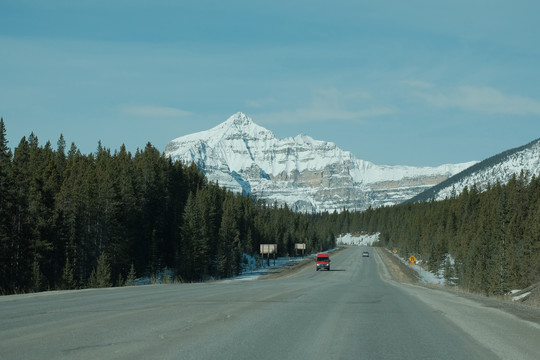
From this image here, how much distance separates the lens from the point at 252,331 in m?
9.81

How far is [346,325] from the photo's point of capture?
1105cm

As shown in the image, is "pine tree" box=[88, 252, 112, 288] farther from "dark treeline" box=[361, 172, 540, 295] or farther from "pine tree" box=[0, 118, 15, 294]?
"dark treeline" box=[361, 172, 540, 295]

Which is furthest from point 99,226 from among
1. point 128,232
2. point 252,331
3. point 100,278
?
point 252,331

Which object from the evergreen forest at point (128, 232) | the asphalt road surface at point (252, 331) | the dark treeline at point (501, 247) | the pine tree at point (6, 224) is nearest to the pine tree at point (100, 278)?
the evergreen forest at point (128, 232)

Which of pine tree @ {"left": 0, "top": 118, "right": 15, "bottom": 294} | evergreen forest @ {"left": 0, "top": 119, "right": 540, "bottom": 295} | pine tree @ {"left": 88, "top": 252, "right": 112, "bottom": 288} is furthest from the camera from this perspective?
evergreen forest @ {"left": 0, "top": 119, "right": 540, "bottom": 295}

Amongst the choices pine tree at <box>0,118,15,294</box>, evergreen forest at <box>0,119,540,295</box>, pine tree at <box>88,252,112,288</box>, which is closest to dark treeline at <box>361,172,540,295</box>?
evergreen forest at <box>0,119,540,295</box>

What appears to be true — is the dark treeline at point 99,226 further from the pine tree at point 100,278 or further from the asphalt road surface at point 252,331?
the asphalt road surface at point 252,331

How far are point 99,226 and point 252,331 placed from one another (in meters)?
54.6

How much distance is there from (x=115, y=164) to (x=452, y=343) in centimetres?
7786

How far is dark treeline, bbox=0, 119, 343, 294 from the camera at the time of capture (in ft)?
154

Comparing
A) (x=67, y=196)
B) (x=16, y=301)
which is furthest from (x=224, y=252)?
(x=16, y=301)

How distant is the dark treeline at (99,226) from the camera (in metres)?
46.8

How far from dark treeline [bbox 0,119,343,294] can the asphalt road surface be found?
2218 cm

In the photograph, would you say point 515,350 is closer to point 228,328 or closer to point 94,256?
point 228,328
